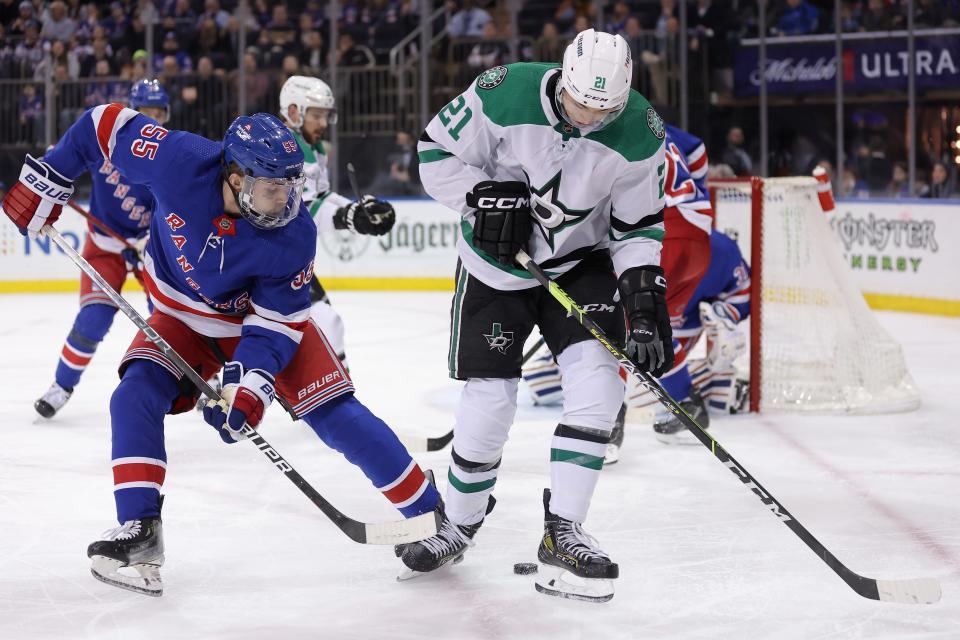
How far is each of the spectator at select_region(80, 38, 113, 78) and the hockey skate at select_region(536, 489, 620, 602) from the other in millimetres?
7980

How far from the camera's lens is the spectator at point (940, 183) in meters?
7.66

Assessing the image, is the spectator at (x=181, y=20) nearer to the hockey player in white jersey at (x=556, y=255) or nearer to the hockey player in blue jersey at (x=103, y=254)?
the hockey player in blue jersey at (x=103, y=254)

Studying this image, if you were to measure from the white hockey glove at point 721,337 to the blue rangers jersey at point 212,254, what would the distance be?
7.46ft

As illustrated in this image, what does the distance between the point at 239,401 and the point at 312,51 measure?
25.6 feet

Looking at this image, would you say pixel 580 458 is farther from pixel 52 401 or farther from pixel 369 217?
pixel 52 401

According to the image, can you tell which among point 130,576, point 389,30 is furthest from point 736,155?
point 130,576

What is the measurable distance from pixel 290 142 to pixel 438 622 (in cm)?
96

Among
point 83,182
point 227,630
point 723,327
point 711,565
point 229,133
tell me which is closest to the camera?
point 227,630

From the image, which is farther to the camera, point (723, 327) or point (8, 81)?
point (8, 81)

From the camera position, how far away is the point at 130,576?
245 cm

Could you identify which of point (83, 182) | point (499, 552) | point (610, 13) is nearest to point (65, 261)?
point (83, 182)

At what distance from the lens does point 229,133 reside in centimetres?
245

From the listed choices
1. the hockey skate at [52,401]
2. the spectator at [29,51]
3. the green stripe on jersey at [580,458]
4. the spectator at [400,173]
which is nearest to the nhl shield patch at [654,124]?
the green stripe on jersey at [580,458]

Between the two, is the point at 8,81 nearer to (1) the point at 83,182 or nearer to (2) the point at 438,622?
(1) the point at 83,182
